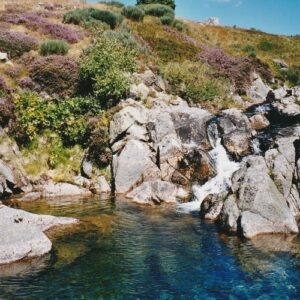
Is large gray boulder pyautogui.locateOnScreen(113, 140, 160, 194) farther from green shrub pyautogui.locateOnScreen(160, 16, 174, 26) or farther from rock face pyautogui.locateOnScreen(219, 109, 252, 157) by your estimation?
green shrub pyautogui.locateOnScreen(160, 16, 174, 26)

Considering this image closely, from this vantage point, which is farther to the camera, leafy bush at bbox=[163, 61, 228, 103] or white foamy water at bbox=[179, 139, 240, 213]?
leafy bush at bbox=[163, 61, 228, 103]

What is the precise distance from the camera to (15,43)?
39344 millimetres

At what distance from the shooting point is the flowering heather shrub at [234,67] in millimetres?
46625

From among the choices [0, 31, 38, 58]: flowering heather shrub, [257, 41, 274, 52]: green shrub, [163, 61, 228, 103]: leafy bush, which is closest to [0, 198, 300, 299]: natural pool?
[163, 61, 228, 103]: leafy bush

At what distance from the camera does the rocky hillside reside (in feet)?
78.8

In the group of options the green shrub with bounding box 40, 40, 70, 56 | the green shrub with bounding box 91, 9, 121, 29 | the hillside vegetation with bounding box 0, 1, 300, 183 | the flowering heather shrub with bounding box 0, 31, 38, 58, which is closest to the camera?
the hillside vegetation with bounding box 0, 1, 300, 183

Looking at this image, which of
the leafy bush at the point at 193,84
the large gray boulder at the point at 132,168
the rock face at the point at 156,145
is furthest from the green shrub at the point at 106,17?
the large gray boulder at the point at 132,168

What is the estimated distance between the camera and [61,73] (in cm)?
3612

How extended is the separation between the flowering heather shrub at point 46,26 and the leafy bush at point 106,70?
6.95m

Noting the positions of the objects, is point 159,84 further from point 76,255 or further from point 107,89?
point 76,255

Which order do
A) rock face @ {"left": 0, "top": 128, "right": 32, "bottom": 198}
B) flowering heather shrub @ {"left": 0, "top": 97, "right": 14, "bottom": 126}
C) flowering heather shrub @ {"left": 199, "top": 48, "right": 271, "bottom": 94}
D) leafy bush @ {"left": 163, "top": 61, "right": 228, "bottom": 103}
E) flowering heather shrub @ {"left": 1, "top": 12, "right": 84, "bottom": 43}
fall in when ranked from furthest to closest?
flowering heather shrub @ {"left": 199, "top": 48, "right": 271, "bottom": 94} < flowering heather shrub @ {"left": 1, "top": 12, "right": 84, "bottom": 43} < leafy bush @ {"left": 163, "top": 61, "right": 228, "bottom": 103} < flowering heather shrub @ {"left": 0, "top": 97, "right": 14, "bottom": 126} < rock face @ {"left": 0, "top": 128, "right": 32, "bottom": 198}

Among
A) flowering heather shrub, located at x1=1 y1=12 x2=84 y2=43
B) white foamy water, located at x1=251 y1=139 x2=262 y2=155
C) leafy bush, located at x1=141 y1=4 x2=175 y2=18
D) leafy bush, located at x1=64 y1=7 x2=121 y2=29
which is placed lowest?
Answer: white foamy water, located at x1=251 y1=139 x2=262 y2=155

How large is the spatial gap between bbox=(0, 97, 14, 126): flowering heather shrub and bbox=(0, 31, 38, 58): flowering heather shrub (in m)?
Answer: 9.18

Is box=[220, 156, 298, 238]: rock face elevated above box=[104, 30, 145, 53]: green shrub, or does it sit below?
below
